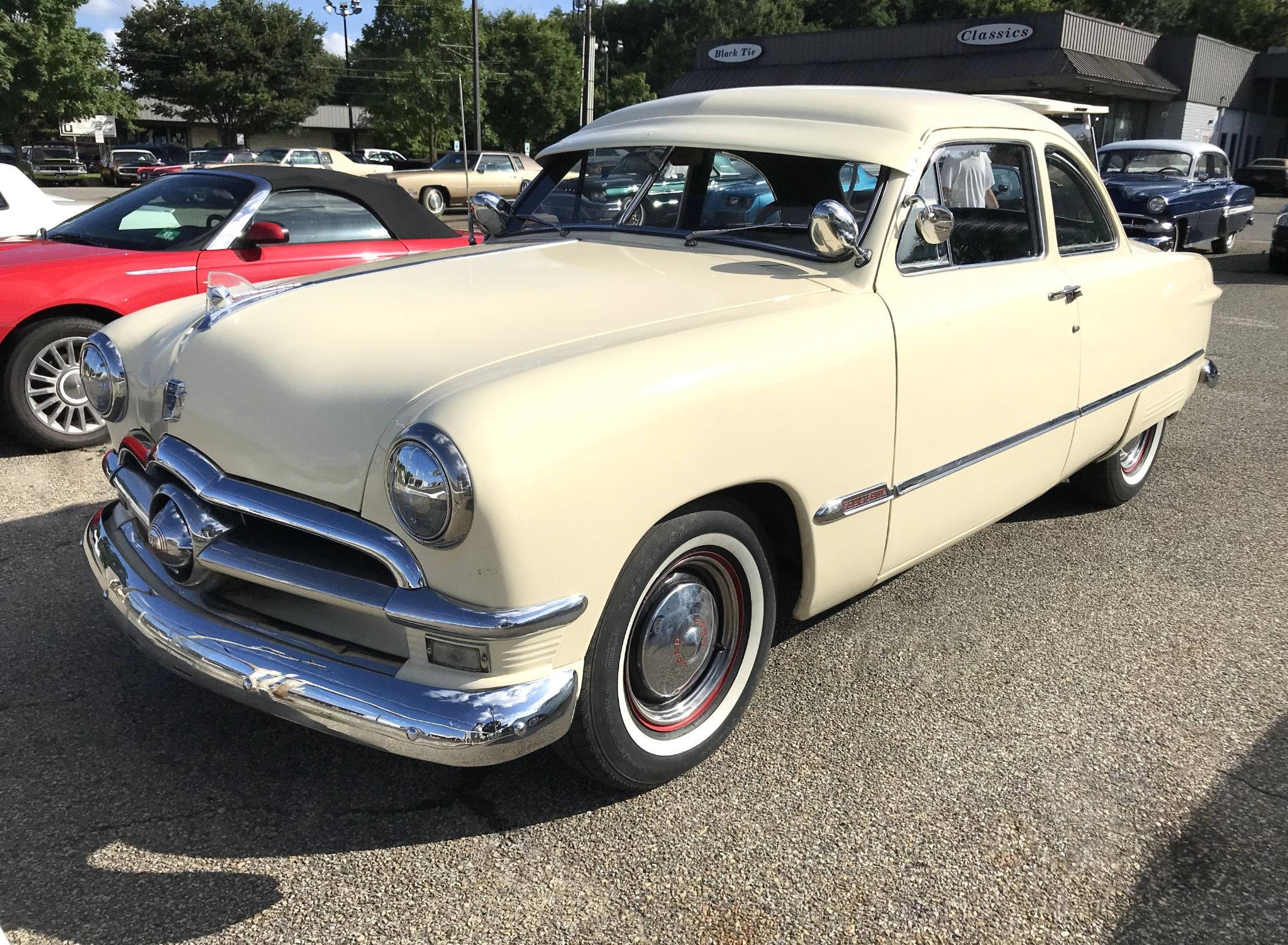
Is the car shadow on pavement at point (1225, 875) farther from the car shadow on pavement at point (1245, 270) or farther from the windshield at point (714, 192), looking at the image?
the car shadow on pavement at point (1245, 270)

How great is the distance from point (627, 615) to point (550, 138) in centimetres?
5664

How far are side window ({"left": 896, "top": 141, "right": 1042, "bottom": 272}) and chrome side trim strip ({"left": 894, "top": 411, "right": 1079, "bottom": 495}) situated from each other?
1.93 ft

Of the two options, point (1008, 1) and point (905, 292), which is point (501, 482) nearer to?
point (905, 292)

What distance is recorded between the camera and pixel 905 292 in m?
3.02

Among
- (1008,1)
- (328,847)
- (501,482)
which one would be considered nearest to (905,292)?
(501,482)

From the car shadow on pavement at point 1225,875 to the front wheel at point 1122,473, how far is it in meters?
1.97

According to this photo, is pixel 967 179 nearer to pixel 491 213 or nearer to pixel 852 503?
pixel 852 503

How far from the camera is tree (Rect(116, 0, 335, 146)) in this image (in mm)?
51094

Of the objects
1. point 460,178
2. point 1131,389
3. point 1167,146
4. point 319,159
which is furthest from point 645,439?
point 319,159

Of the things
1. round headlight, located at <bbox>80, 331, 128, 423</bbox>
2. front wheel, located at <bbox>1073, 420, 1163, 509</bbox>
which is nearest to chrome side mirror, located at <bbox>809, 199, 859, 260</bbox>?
round headlight, located at <bbox>80, 331, 128, 423</bbox>

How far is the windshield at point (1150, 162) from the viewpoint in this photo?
45.6ft

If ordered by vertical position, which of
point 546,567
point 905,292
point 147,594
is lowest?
point 147,594

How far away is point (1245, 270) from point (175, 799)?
15.4 meters

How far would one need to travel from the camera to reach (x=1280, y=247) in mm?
13312
